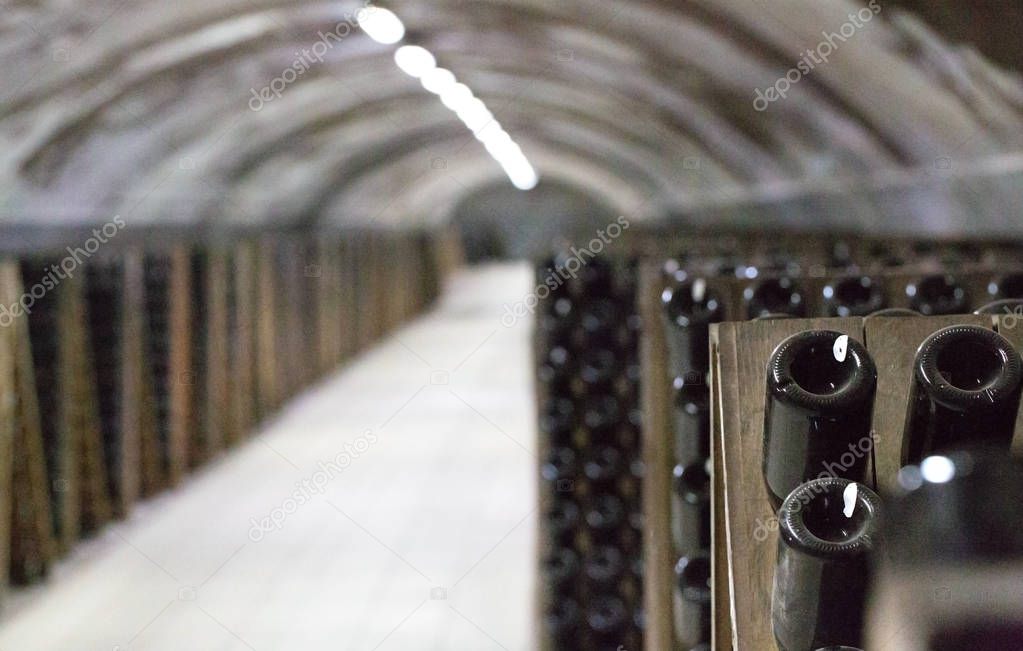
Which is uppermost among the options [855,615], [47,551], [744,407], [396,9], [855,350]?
[396,9]

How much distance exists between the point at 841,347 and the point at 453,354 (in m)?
12.7

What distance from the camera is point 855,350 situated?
4.95 feet

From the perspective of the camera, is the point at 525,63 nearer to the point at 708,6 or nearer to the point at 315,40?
the point at 315,40

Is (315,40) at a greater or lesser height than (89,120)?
greater

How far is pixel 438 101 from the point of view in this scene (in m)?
13.3

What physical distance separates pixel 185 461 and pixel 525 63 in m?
4.76

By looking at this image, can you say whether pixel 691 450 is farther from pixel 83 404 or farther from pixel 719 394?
pixel 83 404

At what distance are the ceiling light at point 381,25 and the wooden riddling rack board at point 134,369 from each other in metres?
2.23

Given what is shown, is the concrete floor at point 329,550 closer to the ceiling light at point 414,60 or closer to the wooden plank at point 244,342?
the wooden plank at point 244,342

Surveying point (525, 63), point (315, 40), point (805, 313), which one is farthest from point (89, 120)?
point (805, 313)

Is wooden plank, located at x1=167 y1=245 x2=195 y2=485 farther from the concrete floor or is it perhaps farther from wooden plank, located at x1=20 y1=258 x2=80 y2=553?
wooden plank, located at x1=20 y1=258 x2=80 y2=553

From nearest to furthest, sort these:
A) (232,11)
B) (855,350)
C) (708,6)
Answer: (855,350) → (708,6) → (232,11)

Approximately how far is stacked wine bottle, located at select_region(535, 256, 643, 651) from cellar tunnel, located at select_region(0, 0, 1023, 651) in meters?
0.01

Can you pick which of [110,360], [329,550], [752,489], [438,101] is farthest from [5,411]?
[438,101]
